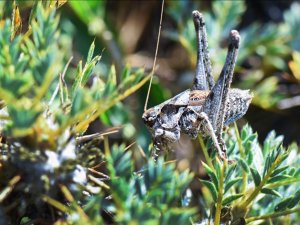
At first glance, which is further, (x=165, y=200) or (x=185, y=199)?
(x=185, y=199)

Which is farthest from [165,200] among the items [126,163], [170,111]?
[170,111]

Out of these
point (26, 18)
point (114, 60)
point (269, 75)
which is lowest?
point (269, 75)

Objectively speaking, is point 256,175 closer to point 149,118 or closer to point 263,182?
point 263,182

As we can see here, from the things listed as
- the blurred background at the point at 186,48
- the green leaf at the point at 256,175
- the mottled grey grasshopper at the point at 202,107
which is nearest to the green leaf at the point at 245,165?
the green leaf at the point at 256,175

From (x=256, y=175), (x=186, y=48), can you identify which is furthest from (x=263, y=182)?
(x=186, y=48)

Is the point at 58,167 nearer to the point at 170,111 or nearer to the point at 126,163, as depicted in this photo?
the point at 126,163

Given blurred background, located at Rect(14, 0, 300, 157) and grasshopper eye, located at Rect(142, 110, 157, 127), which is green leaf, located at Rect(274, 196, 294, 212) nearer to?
grasshopper eye, located at Rect(142, 110, 157, 127)
